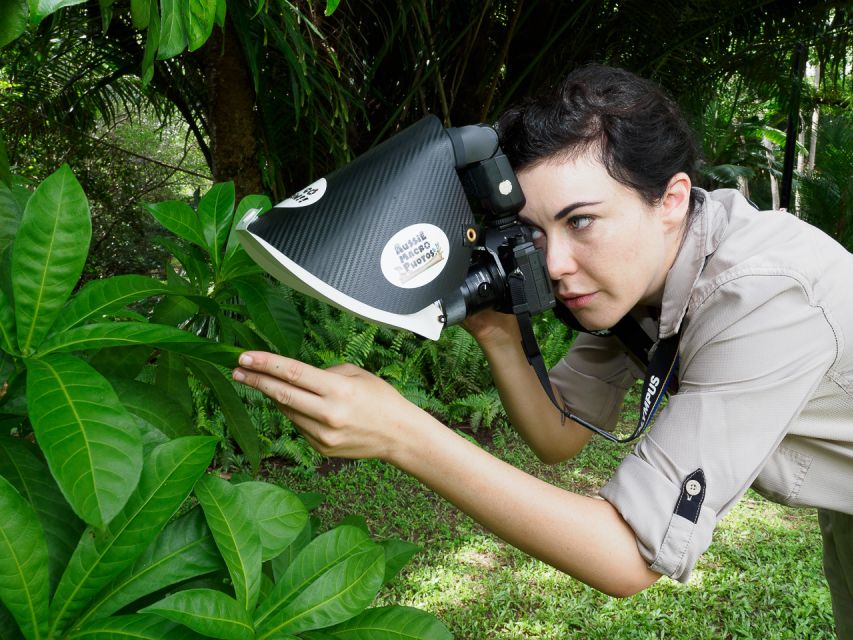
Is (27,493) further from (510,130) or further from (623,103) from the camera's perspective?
(623,103)

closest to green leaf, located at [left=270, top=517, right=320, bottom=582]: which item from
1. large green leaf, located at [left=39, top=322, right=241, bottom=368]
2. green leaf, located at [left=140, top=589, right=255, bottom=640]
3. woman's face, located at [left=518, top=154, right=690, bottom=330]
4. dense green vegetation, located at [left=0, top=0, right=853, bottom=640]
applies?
dense green vegetation, located at [left=0, top=0, right=853, bottom=640]

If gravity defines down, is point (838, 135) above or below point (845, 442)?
below

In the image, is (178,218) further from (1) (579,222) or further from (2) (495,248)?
(1) (579,222)

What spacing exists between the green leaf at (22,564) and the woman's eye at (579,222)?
805mm

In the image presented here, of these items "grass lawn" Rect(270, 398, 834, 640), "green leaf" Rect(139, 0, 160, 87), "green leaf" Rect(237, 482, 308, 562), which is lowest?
"grass lawn" Rect(270, 398, 834, 640)

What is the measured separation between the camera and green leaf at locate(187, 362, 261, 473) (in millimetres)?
932

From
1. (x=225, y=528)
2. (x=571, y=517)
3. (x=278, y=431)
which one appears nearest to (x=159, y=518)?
(x=225, y=528)

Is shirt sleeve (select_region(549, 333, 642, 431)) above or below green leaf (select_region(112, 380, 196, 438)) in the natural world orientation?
below

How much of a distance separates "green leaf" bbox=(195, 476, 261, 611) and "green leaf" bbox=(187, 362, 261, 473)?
0.22 meters

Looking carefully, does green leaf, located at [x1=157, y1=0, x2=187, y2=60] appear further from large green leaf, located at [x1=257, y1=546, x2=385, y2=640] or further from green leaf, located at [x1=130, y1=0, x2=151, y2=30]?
large green leaf, located at [x1=257, y1=546, x2=385, y2=640]

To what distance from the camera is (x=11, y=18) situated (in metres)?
0.61

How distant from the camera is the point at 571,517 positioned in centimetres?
92

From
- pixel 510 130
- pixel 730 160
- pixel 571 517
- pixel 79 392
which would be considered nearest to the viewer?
pixel 79 392

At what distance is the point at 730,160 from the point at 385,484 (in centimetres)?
886
